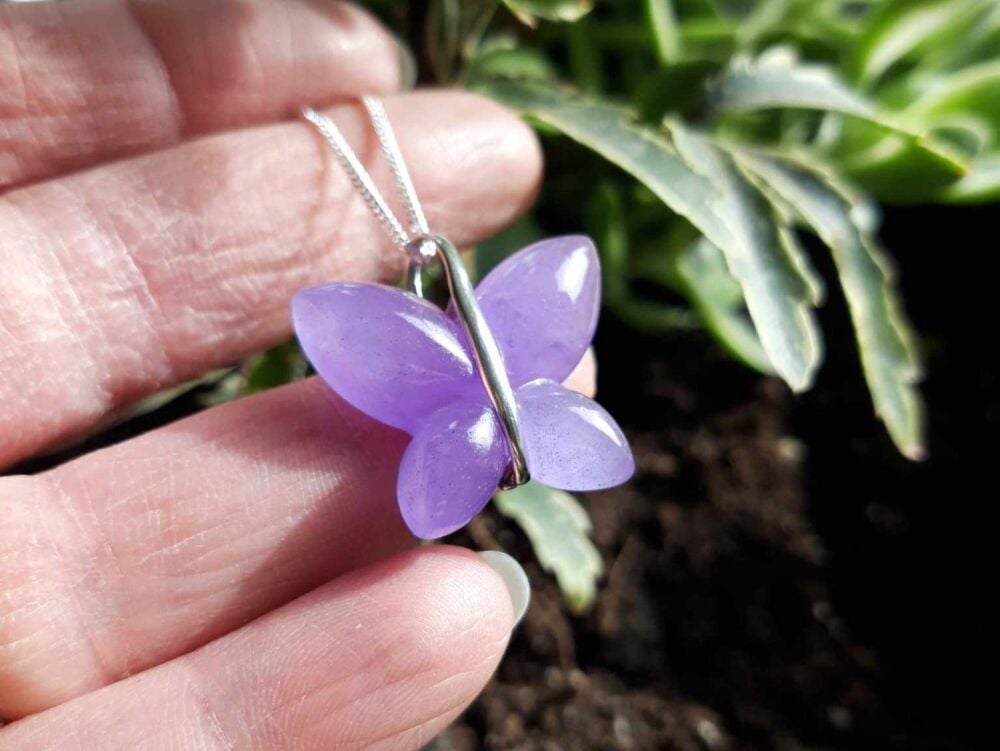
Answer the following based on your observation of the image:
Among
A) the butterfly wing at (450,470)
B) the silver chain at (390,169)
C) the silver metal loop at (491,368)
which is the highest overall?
the silver chain at (390,169)

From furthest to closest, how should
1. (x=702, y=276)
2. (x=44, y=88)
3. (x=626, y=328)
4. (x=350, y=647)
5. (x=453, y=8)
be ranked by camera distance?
(x=626, y=328) → (x=702, y=276) → (x=453, y=8) → (x=44, y=88) → (x=350, y=647)

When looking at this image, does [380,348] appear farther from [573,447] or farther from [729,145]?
[729,145]

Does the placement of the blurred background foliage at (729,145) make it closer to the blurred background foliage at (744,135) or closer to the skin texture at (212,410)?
the blurred background foliage at (744,135)

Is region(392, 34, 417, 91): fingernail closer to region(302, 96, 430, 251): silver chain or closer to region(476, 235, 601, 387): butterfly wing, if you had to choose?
region(302, 96, 430, 251): silver chain

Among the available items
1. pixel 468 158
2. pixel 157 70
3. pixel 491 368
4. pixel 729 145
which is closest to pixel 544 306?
pixel 491 368

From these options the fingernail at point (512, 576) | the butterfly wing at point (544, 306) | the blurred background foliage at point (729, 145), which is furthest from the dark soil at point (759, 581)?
the butterfly wing at point (544, 306)

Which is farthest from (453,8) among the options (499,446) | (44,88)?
(499,446)

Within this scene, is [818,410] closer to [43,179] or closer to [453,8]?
[453,8]
